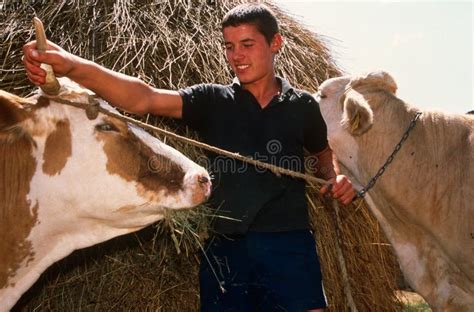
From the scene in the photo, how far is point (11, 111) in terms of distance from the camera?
2689 millimetres

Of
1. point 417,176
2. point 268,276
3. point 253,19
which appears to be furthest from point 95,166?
point 417,176

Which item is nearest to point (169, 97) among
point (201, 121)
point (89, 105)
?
point (201, 121)

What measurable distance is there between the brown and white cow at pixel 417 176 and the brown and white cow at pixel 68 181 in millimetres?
1120

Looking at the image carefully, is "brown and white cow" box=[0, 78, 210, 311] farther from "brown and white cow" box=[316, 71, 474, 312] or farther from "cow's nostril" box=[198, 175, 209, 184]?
"brown and white cow" box=[316, 71, 474, 312]

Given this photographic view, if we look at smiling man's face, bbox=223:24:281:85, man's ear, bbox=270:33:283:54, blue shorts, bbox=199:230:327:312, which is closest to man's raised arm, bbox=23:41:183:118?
smiling man's face, bbox=223:24:281:85

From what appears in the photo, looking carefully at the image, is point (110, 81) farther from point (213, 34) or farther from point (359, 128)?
point (213, 34)

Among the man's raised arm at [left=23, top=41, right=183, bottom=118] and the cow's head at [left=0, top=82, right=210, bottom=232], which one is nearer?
the man's raised arm at [left=23, top=41, right=183, bottom=118]

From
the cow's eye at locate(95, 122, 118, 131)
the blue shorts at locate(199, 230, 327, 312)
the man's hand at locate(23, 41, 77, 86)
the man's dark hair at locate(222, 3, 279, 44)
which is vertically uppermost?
the man's dark hair at locate(222, 3, 279, 44)

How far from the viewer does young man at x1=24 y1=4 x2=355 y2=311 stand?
3.20 meters

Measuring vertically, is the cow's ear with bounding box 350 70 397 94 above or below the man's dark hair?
below

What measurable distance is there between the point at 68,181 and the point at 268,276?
44.7 inches

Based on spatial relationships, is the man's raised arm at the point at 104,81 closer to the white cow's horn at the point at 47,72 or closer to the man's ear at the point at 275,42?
the white cow's horn at the point at 47,72

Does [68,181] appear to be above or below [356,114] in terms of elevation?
below

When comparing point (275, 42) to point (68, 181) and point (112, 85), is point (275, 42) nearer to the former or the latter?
point (112, 85)
